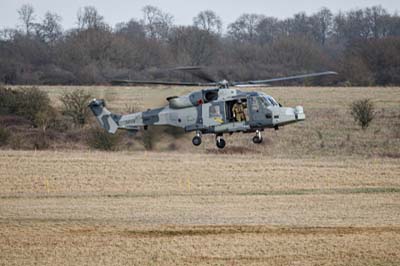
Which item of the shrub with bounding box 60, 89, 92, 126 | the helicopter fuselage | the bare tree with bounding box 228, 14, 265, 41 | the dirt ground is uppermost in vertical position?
the bare tree with bounding box 228, 14, 265, 41

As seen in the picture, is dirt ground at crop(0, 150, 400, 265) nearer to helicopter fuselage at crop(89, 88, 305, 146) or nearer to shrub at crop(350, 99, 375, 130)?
helicopter fuselage at crop(89, 88, 305, 146)

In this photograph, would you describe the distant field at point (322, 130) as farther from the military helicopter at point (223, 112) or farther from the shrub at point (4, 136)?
the military helicopter at point (223, 112)

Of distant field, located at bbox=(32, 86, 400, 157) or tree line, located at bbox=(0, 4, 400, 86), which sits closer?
distant field, located at bbox=(32, 86, 400, 157)

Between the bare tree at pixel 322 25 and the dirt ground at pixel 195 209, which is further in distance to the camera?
the bare tree at pixel 322 25

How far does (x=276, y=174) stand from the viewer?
140ft

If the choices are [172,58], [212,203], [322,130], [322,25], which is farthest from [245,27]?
[212,203]

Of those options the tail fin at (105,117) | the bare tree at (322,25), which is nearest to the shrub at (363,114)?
the tail fin at (105,117)

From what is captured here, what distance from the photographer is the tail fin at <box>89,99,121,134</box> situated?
3372 centimetres

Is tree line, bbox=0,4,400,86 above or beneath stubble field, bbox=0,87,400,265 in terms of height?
above

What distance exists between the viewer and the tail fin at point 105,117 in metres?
33.7

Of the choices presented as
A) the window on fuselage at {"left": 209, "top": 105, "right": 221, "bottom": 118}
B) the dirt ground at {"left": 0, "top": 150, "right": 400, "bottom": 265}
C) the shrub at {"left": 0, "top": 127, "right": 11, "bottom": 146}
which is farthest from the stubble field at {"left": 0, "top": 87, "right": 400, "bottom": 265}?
the shrub at {"left": 0, "top": 127, "right": 11, "bottom": 146}

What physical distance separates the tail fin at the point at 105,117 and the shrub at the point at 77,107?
19.1 meters

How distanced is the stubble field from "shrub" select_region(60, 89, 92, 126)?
344cm

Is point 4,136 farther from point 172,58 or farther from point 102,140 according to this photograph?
point 172,58
